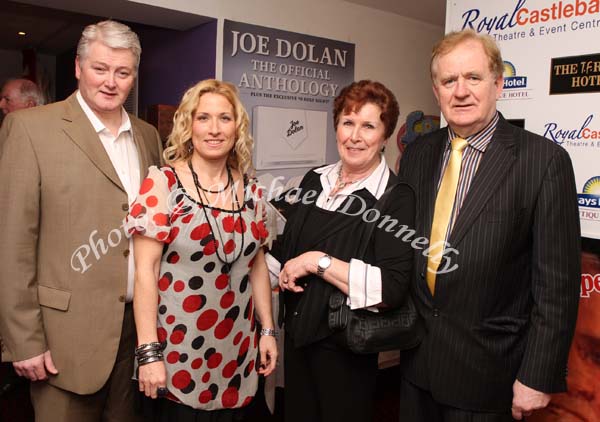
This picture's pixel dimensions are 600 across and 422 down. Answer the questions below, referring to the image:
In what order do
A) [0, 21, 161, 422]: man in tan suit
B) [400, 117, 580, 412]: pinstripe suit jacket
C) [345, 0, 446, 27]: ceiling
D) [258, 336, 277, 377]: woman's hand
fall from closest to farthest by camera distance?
[400, 117, 580, 412]: pinstripe suit jacket < [0, 21, 161, 422]: man in tan suit < [258, 336, 277, 377]: woman's hand < [345, 0, 446, 27]: ceiling

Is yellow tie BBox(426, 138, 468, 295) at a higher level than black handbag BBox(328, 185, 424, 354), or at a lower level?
higher

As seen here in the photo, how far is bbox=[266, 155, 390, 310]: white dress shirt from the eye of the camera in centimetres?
169

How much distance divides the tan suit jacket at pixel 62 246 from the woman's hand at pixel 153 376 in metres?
0.23

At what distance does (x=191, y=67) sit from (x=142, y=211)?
236 cm

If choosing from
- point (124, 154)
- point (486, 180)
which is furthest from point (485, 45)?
point (124, 154)

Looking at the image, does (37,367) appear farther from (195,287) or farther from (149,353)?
(195,287)

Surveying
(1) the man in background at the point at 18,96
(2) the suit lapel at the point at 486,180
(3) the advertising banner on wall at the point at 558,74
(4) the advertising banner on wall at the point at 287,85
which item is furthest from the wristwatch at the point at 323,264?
(1) the man in background at the point at 18,96

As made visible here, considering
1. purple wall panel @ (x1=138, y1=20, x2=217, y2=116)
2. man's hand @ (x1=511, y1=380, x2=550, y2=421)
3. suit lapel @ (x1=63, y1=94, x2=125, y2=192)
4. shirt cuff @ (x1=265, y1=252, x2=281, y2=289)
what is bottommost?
man's hand @ (x1=511, y1=380, x2=550, y2=421)

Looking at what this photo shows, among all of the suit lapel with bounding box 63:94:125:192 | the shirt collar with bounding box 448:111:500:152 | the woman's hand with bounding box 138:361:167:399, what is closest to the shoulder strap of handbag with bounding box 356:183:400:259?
the shirt collar with bounding box 448:111:500:152

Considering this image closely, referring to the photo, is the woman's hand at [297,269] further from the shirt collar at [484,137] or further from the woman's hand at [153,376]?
the shirt collar at [484,137]

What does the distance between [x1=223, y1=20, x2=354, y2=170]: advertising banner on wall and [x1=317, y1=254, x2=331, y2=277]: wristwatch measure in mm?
2084

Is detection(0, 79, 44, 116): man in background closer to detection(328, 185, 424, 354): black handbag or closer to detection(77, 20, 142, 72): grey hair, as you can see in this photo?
detection(77, 20, 142, 72): grey hair

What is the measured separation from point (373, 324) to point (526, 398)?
1.73ft

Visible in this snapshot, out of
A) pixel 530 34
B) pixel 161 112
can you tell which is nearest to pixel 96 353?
pixel 161 112
